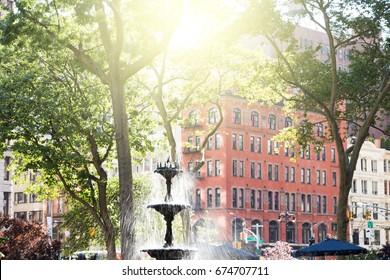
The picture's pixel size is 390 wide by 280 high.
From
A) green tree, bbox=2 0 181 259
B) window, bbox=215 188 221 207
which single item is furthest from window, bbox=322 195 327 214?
green tree, bbox=2 0 181 259

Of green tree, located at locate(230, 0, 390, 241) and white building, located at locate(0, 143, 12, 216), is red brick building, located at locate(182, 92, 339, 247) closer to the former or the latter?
white building, located at locate(0, 143, 12, 216)

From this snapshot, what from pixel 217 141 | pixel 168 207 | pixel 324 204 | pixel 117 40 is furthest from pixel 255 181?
pixel 168 207

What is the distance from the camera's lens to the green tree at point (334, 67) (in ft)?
104

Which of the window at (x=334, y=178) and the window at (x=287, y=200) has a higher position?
the window at (x=334, y=178)

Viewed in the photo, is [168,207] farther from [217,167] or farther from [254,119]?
[254,119]

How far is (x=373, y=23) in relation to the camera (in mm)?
32656

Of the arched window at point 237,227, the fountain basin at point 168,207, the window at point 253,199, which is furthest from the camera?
the window at point 253,199

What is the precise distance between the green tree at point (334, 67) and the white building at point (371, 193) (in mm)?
64539

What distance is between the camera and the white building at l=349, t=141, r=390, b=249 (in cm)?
10394

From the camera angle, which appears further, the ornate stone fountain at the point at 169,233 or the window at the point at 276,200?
the window at the point at 276,200

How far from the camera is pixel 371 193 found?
351 feet

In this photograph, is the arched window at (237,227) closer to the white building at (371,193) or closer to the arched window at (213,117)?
the arched window at (213,117)

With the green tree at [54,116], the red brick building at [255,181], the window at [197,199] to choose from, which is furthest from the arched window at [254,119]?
the green tree at [54,116]

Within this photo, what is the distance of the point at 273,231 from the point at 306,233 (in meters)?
5.95
